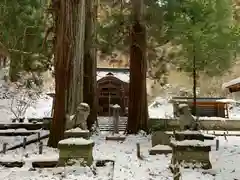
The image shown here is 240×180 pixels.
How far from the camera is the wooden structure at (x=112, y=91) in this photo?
29.4m

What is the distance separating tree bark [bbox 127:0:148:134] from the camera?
650 inches

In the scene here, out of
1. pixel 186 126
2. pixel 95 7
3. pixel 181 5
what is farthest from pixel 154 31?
pixel 186 126

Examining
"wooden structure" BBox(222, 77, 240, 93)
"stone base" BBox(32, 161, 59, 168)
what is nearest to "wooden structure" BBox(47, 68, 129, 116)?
"wooden structure" BBox(222, 77, 240, 93)

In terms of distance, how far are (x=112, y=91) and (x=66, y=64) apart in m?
17.5

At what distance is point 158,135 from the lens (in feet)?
40.4

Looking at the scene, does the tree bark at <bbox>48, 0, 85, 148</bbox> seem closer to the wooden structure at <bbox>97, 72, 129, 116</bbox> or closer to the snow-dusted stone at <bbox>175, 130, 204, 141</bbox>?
the snow-dusted stone at <bbox>175, 130, 204, 141</bbox>

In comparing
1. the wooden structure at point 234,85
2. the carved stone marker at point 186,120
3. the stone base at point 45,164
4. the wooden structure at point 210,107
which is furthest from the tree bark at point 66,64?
the wooden structure at point 234,85

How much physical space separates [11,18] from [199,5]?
11.5 m

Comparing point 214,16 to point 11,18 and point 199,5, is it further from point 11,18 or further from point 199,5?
point 11,18

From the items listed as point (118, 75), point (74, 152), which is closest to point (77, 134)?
point (74, 152)

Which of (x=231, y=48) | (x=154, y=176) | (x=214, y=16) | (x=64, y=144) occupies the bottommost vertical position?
(x=154, y=176)

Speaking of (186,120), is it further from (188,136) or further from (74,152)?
(74,152)

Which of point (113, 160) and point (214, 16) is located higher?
point (214, 16)

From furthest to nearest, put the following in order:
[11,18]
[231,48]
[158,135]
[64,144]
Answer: [11,18] < [231,48] < [158,135] < [64,144]
